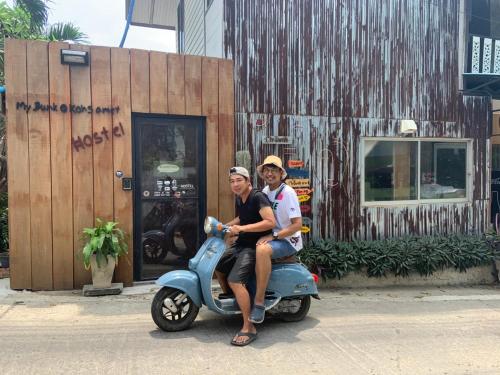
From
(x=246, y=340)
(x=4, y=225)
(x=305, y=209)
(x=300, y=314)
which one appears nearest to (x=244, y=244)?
(x=246, y=340)

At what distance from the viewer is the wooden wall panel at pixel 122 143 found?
5781 mm

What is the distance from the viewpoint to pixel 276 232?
14.8ft

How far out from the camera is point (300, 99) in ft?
22.3

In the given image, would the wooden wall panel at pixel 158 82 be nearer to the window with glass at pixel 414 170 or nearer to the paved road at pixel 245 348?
the paved road at pixel 245 348

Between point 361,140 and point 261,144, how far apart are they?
1748 millimetres

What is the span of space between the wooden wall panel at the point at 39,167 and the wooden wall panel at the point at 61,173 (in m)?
0.06

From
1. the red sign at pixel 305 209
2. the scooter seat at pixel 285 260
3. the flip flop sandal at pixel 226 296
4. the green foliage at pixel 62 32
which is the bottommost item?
the flip flop sandal at pixel 226 296

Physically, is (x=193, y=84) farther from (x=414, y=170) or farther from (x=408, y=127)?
(x=414, y=170)

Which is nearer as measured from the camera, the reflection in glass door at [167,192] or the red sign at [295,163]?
the reflection in glass door at [167,192]

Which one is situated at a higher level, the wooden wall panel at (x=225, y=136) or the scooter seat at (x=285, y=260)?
the wooden wall panel at (x=225, y=136)

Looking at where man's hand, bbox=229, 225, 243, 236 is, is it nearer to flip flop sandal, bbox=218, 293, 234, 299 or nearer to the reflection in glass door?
flip flop sandal, bbox=218, 293, 234, 299

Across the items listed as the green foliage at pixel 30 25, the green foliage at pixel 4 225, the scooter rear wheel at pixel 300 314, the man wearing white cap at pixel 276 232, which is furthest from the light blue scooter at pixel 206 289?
the green foliage at pixel 30 25

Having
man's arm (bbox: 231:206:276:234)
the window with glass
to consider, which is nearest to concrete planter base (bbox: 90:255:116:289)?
man's arm (bbox: 231:206:276:234)

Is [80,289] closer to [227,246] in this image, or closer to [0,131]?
[227,246]
